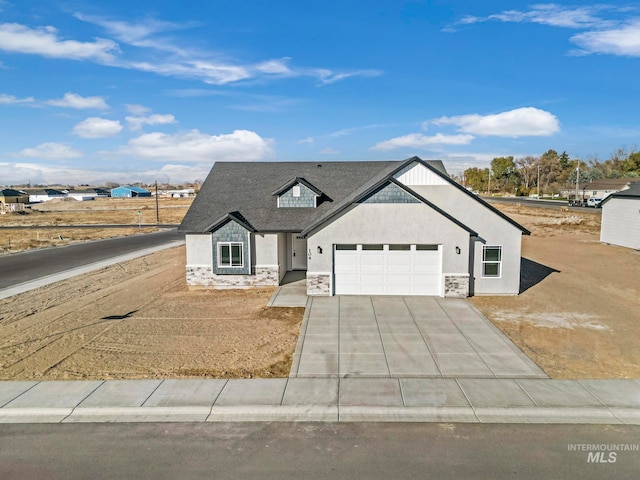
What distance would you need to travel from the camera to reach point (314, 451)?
27.6ft

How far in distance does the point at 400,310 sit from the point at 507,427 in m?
8.22

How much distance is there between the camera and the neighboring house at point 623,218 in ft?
103

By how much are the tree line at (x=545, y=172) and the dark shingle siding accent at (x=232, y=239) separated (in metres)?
96.6

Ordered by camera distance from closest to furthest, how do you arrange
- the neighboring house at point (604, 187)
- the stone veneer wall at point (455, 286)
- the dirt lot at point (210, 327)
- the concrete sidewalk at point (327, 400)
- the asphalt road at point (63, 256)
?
the concrete sidewalk at point (327, 400)
the dirt lot at point (210, 327)
the stone veneer wall at point (455, 286)
the asphalt road at point (63, 256)
the neighboring house at point (604, 187)

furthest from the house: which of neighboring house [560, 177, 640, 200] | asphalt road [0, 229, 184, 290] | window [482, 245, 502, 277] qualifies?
neighboring house [560, 177, 640, 200]

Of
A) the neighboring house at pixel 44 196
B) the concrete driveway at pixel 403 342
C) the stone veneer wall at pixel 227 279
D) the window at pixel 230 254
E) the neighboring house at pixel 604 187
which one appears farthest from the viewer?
the neighboring house at pixel 44 196

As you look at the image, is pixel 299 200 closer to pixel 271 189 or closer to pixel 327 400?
pixel 271 189

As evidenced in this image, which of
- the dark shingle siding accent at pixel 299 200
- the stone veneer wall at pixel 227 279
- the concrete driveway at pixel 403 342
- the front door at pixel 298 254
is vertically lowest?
the concrete driveway at pixel 403 342

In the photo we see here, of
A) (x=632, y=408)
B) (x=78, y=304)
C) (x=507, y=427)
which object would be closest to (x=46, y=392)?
(x=78, y=304)

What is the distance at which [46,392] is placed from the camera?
1071cm

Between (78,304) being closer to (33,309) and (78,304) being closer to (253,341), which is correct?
(33,309)

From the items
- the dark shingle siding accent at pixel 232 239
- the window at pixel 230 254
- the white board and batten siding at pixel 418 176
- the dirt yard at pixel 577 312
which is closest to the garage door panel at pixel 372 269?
the white board and batten siding at pixel 418 176

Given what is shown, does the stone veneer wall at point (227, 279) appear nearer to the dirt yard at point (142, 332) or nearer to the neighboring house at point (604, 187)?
the dirt yard at point (142, 332)

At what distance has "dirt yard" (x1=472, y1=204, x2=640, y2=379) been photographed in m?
12.6
